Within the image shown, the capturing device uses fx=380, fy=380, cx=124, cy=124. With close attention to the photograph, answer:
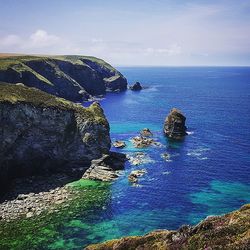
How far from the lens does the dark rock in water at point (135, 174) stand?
83.2 meters

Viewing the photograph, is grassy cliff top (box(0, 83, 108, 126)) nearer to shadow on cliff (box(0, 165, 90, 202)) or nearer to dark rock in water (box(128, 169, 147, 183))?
shadow on cliff (box(0, 165, 90, 202))

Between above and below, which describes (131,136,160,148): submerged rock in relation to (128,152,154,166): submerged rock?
above

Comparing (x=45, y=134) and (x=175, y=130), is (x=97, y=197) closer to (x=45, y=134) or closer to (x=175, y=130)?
(x=45, y=134)

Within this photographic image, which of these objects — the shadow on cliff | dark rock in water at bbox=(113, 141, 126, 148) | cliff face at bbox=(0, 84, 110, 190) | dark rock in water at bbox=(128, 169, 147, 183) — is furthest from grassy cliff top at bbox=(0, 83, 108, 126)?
dark rock in water at bbox=(113, 141, 126, 148)

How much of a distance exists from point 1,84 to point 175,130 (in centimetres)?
5688

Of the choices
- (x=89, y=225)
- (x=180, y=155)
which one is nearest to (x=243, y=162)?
(x=180, y=155)

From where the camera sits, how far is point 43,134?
85.4 metres

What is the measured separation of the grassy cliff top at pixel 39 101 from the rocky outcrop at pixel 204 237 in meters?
54.1

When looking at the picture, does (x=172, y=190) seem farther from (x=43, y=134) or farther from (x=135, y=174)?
(x=43, y=134)

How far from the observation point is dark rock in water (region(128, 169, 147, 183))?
8325cm

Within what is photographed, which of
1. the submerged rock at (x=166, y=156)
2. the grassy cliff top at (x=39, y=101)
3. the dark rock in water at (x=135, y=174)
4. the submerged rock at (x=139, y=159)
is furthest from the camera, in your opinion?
the submerged rock at (x=166, y=156)

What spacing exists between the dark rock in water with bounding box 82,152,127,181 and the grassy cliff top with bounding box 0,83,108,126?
8.91m

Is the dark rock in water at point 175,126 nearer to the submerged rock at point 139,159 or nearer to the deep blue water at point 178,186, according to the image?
the deep blue water at point 178,186

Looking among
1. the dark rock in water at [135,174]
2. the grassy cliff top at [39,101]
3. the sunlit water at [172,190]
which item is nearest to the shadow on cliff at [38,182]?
the sunlit water at [172,190]
